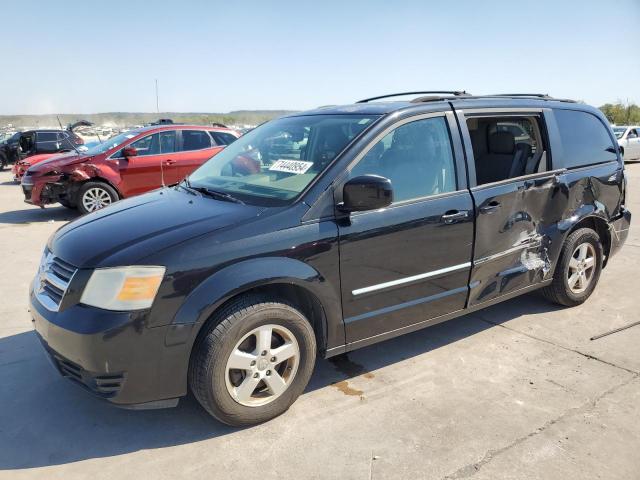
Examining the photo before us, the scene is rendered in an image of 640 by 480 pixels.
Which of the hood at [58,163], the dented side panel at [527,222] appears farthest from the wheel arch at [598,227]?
the hood at [58,163]

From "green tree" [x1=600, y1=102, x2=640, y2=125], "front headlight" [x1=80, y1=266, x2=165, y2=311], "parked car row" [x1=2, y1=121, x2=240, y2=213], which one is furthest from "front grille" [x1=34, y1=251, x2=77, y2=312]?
"green tree" [x1=600, y1=102, x2=640, y2=125]

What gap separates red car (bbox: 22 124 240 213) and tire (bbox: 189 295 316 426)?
655 cm

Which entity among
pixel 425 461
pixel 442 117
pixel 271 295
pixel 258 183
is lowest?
pixel 425 461

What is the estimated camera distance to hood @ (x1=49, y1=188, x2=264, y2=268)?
2635 mm

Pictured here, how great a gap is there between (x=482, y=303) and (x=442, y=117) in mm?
1438

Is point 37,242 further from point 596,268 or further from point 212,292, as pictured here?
point 596,268

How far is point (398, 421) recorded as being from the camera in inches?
115

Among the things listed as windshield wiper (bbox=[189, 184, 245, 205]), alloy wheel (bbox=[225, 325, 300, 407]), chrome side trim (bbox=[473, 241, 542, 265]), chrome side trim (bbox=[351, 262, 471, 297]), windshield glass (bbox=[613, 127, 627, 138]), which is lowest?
alloy wheel (bbox=[225, 325, 300, 407])

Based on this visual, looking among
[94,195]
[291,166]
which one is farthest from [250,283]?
[94,195]

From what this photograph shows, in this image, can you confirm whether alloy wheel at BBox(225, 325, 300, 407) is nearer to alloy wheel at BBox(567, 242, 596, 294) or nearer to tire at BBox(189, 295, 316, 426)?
tire at BBox(189, 295, 316, 426)

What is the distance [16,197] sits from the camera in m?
12.6

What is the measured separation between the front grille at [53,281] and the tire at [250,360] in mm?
785

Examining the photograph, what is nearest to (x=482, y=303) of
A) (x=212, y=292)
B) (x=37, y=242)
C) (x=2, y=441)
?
(x=212, y=292)

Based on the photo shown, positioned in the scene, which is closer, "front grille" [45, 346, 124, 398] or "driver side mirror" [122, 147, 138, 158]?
"front grille" [45, 346, 124, 398]
